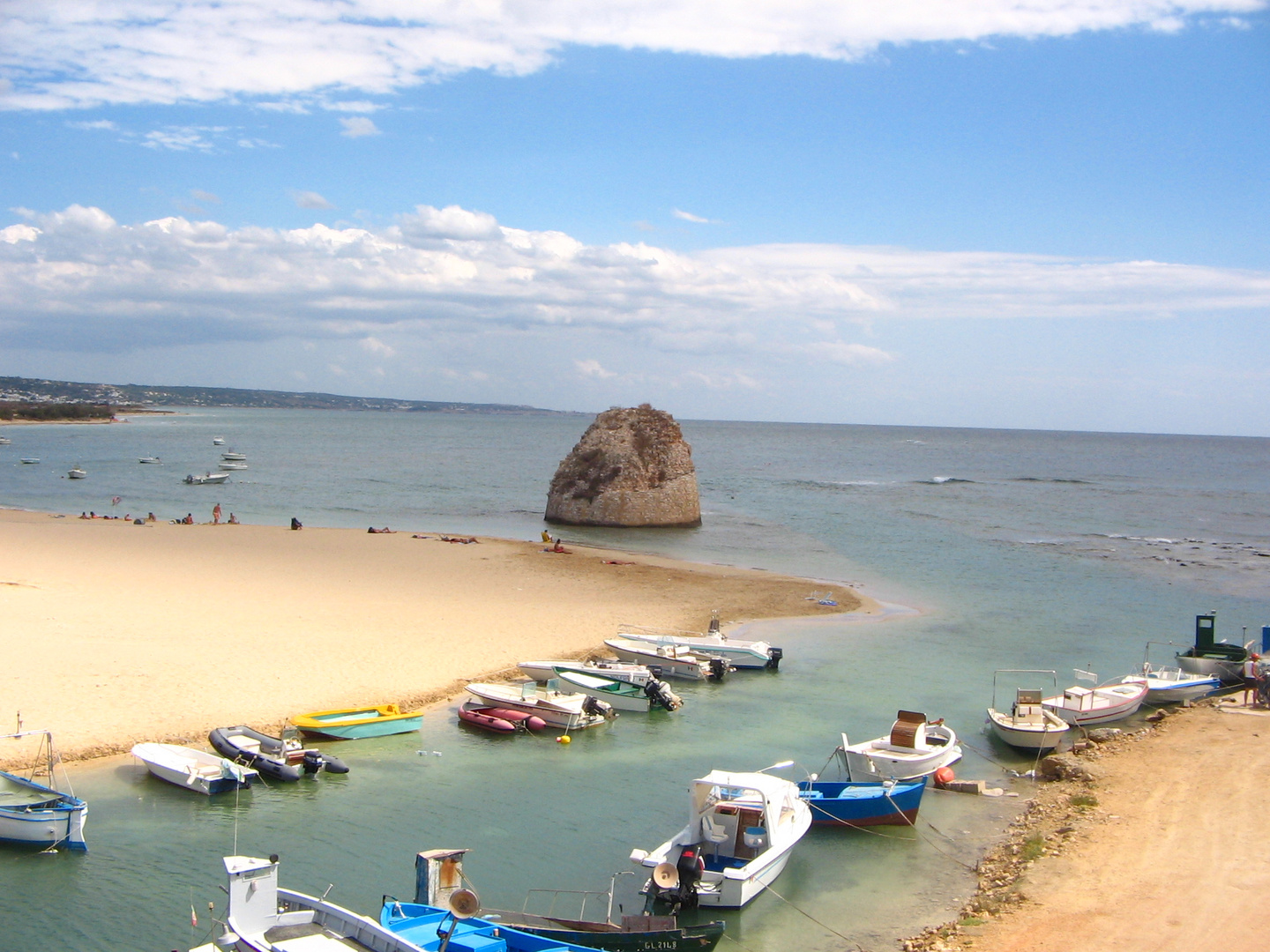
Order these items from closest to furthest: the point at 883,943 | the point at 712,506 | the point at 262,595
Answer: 1. the point at 883,943
2. the point at 262,595
3. the point at 712,506

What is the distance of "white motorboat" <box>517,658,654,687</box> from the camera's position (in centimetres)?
2281

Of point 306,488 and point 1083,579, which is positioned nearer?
point 1083,579

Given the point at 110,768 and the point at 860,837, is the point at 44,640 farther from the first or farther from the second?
the point at 860,837

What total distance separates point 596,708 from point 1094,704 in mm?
11332

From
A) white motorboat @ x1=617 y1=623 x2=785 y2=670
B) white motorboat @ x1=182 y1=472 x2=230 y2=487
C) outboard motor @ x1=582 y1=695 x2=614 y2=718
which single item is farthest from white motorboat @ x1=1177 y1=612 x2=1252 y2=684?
white motorboat @ x1=182 y1=472 x2=230 y2=487

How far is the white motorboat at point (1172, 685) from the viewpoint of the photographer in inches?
917

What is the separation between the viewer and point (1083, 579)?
1683 inches

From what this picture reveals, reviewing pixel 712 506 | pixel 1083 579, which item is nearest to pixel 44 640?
pixel 1083 579

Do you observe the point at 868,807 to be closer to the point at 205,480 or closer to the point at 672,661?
the point at 672,661

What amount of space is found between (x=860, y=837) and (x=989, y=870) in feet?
7.31

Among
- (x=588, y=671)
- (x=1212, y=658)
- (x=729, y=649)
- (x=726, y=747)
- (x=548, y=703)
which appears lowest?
(x=726, y=747)

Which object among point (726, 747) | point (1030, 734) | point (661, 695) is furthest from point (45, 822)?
point (1030, 734)

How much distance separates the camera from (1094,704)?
21.9 meters

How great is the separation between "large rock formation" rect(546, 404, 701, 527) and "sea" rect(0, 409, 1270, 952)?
6.30 feet
